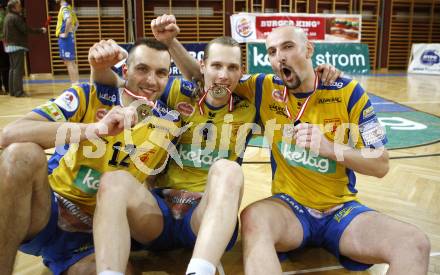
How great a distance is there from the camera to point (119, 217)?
5.78 ft

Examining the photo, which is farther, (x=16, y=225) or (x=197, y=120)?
(x=197, y=120)

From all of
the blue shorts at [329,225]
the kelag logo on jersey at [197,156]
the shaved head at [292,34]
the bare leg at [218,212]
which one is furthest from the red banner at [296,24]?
the bare leg at [218,212]

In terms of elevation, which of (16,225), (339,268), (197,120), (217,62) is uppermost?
(217,62)

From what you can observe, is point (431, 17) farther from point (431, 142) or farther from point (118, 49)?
point (118, 49)

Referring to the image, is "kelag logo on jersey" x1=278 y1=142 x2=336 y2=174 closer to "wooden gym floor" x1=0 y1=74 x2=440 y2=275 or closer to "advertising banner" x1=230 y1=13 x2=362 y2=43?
"wooden gym floor" x1=0 y1=74 x2=440 y2=275

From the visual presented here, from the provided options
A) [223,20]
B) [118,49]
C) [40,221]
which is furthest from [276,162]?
[223,20]

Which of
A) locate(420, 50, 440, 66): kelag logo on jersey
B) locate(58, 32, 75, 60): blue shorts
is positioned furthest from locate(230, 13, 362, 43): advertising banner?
locate(58, 32, 75, 60): blue shorts

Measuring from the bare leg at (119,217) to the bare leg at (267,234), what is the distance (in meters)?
0.49

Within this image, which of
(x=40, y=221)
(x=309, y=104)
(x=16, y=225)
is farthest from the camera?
(x=309, y=104)

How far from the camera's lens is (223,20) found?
47.5 ft

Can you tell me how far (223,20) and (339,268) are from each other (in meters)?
13.2

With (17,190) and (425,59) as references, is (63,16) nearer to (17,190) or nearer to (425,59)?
(17,190)

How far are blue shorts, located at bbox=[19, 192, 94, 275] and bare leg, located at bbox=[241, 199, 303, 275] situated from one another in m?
0.85

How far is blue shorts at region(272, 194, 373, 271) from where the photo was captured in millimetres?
2152
